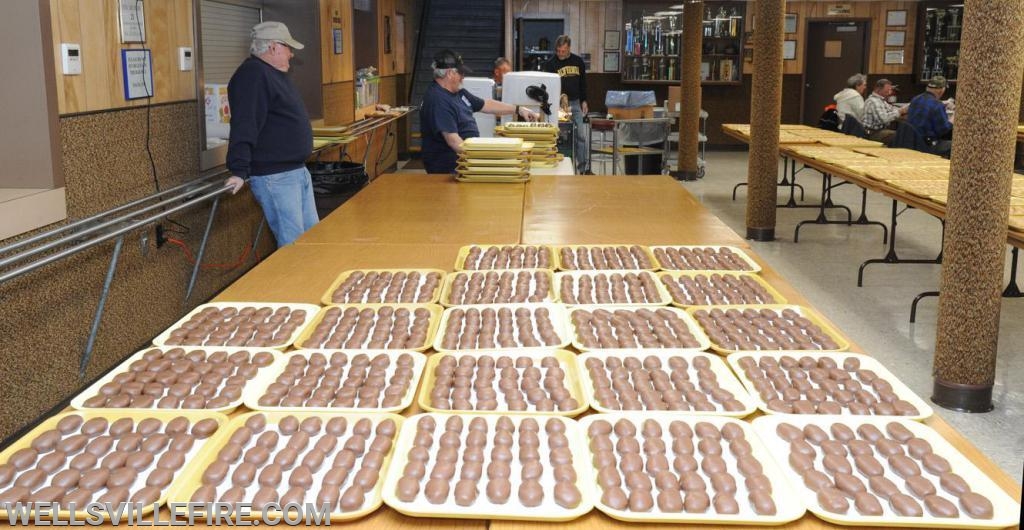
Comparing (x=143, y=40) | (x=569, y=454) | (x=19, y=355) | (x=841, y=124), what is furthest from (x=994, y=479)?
(x=841, y=124)

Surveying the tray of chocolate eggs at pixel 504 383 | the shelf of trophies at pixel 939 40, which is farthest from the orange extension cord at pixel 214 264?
the shelf of trophies at pixel 939 40

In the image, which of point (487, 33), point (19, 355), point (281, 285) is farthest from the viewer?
point (487, 33)

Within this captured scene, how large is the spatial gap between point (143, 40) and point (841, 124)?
8.95 metres

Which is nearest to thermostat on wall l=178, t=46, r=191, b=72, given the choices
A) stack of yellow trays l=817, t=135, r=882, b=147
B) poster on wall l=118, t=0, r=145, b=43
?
poster on wall l=118, t=0, r=145, b=43

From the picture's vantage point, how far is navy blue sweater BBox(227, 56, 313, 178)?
4785 millimetres

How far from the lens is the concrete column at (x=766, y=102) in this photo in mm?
7441

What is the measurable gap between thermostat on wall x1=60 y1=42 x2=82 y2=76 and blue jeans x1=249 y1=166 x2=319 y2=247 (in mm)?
1175

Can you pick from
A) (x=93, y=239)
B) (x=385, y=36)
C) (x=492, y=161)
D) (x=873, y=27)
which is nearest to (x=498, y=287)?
(x=93, y=239)

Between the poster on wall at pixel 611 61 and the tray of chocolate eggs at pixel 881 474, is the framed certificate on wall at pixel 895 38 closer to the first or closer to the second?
the poster on wall at pixel 611 61

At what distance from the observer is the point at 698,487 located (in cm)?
160

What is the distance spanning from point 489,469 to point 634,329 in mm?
907

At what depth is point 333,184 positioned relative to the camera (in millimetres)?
6383

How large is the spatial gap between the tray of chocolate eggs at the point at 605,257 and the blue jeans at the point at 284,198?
220cm

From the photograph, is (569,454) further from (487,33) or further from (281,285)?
(487,33)
